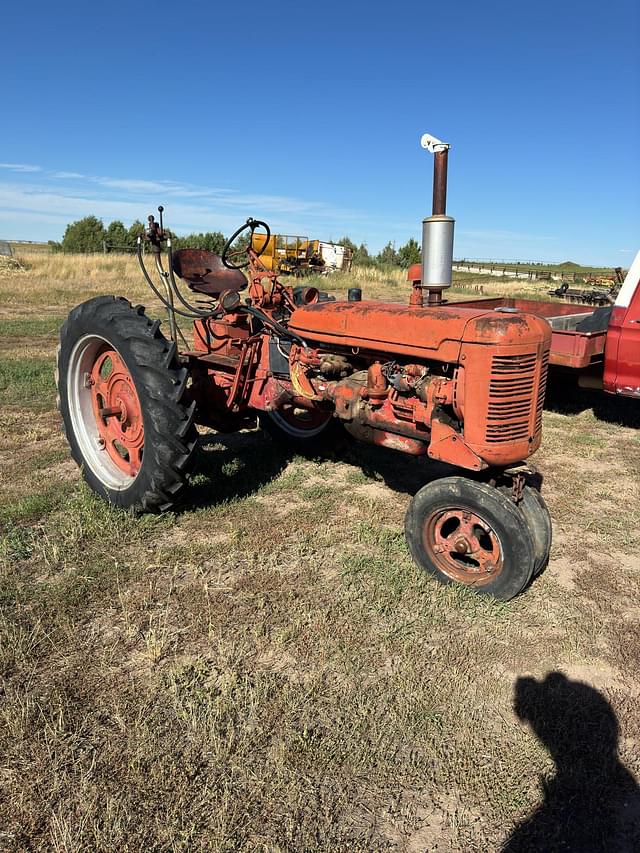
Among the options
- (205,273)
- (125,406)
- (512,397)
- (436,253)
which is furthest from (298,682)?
(205,273)

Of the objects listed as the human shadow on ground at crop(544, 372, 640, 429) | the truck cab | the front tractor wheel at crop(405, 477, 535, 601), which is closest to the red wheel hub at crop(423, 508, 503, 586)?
the front tractor wheel at crop(405, 477, 535, 601)

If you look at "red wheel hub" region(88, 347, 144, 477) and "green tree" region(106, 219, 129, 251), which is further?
"green tree" region(106, 219, 129, 251)

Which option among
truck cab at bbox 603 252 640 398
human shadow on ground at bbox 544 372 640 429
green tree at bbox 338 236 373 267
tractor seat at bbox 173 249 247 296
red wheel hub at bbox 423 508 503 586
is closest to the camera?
red wheel hub at bbox 423 508 503 586

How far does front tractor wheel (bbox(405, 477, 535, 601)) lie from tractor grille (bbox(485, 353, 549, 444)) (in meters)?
0.30

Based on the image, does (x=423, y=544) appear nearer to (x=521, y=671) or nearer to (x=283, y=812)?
(x=521, y=671)

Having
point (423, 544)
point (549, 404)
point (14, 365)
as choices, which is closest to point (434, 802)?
point (423, 544)

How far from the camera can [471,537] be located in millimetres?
3086

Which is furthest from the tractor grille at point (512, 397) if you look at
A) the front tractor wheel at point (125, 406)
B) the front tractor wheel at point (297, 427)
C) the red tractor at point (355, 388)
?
the front tractor wheel at point (297, 427)

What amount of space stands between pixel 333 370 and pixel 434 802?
237 cm

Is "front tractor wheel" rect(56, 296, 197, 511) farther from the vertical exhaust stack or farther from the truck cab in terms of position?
the truck cab

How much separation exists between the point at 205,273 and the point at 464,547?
290cm

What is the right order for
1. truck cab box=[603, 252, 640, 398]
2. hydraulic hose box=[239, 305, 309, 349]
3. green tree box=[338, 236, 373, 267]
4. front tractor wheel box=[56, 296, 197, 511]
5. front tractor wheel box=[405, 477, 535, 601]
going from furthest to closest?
green tree box=[338, 236, 373, 267] → truck cab box=[603, 252, 640, 398] → hydraulic hose box=[239, 305, 309, 349] → front tractor wheel box=[56, 296, 197, 511] → front tractor wheel box=[405, 477, 535, 601]

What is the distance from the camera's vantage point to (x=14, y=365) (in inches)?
306

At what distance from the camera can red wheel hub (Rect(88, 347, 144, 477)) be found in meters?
3.91
